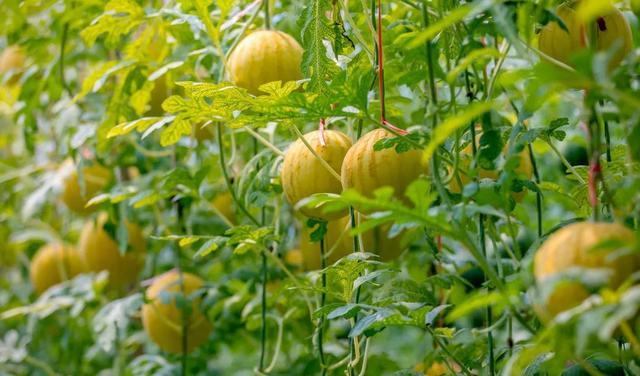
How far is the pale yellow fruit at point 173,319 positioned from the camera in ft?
6.40

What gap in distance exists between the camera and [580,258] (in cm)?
71

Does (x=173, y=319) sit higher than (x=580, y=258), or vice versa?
(x=580, y=258)

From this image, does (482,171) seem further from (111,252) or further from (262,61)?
(111,252)

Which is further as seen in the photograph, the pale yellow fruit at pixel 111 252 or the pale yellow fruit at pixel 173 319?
the pale yellow fruit at pixel 111 252

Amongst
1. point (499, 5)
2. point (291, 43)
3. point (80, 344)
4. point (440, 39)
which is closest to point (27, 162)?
point (80, 344)

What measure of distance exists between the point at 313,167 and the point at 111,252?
4.14 feet

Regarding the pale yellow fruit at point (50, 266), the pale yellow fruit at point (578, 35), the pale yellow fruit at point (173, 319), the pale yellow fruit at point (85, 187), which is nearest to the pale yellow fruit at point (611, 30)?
the pale yellow fruit at point (578, 35)

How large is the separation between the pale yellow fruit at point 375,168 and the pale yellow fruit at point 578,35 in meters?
0.21

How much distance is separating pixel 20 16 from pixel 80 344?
0.94 meters

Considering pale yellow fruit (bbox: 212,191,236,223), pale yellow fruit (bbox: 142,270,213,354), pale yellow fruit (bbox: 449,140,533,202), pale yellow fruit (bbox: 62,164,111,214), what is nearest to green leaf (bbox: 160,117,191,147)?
pale yellow fruit (bbox: 449,140,533,202)

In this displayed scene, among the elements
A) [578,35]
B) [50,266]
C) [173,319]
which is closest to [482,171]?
[578,35]

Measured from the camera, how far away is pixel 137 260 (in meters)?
2.38

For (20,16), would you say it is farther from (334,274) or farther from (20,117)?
(334,274)

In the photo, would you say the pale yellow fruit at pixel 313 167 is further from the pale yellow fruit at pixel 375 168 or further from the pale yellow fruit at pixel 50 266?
the pale yellow fruit at pixel 50 266
